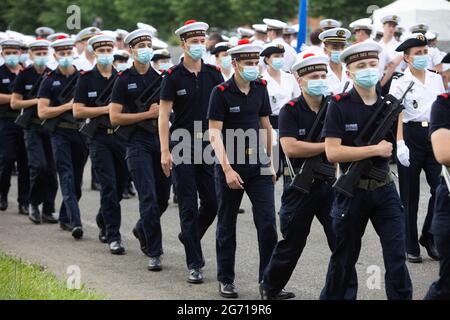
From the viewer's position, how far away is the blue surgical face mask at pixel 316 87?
8266 mm

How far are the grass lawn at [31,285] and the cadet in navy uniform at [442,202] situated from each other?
9.04 ft

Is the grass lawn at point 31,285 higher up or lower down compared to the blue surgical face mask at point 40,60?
lower down

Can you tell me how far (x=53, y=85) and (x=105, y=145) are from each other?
1.61m

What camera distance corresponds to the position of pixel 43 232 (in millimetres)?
12352

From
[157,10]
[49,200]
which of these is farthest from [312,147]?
[157,10]

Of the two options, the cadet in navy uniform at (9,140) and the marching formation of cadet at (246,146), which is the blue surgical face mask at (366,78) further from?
the cadet in navy uniform at (9,140)

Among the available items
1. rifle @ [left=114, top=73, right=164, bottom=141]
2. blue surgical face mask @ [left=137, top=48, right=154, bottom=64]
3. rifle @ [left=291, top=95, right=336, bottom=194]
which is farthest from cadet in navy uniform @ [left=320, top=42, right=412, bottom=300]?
blue surgical face mask @ [left=137, top=48, right=154, bottom=64]

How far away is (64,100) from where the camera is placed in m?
12.5

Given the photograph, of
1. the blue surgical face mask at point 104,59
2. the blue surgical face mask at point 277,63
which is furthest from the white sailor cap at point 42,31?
the blue surgical face mask at point 104,59

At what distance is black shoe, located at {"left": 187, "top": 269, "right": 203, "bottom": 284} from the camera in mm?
9508

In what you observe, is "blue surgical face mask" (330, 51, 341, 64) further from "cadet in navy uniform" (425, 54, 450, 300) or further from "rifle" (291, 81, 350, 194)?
"cadet in navy uniform" (425, 54, 450, 300)

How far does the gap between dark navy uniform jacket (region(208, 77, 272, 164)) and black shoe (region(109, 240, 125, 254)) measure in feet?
8.17

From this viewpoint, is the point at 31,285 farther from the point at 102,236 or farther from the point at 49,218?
the point at 49,218

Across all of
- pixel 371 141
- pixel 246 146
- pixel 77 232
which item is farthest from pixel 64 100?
pixel 371 141
